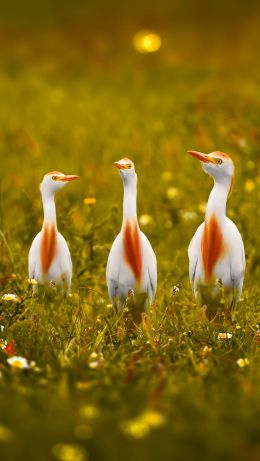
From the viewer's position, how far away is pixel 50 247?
12.3 feet

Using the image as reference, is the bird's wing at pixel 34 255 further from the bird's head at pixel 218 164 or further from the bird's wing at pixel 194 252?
the bird's head at pixel 218 164

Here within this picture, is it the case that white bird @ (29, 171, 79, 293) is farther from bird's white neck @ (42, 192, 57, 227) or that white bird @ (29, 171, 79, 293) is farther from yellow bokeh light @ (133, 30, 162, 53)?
yellow bokeh light @ (133, 30, 162, 53)

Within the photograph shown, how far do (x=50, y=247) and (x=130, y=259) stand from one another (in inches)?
16.9

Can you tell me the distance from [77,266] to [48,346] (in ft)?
4.43

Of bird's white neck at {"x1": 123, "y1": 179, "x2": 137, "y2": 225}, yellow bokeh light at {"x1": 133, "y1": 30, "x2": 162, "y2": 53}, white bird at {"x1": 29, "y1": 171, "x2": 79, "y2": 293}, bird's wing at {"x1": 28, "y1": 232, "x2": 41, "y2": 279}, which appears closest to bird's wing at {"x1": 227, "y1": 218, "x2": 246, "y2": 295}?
bird's white neck at {"x1": 123, "y1": 179, "x2": 137, "y2": 225}

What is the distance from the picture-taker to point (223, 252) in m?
3.62

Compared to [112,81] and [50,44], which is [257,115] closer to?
[112,81]

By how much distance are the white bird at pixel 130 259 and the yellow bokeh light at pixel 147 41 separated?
30.0ft

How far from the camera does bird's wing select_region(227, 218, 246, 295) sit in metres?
3.62

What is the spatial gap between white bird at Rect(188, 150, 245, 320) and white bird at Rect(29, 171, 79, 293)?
641 mm

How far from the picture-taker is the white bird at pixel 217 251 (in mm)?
3584

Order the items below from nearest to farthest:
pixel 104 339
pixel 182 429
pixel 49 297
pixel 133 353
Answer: pixel 182 429
pixel 133 353
pixel 104 339
pixel 49 297

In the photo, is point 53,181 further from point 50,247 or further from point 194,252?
point 194,252

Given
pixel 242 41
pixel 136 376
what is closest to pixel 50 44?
pixel 242 41
